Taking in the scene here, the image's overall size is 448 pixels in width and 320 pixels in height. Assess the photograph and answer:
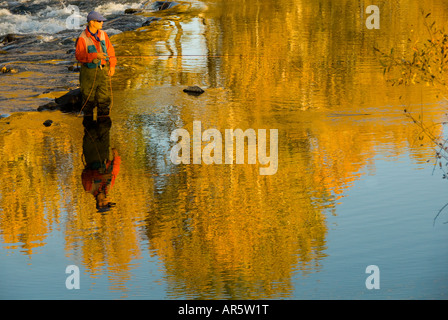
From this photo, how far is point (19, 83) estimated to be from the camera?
16859 mm

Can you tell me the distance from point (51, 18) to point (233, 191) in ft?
87.1

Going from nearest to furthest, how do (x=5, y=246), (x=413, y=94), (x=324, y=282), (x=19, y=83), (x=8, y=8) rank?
(x=324, y=282) < (x=5, y=246) < (x=413, y=94) < (x=19, y=83) < (x=8, y=8)

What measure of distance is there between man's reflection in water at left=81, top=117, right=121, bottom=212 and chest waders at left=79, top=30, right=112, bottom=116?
229mm

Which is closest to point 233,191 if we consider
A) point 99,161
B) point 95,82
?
point 99,161

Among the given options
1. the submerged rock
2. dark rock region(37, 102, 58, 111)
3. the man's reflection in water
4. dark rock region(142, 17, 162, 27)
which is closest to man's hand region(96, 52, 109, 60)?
the man's reflection in water

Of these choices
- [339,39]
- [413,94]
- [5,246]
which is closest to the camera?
[5,246]

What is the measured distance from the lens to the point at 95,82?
12406mm

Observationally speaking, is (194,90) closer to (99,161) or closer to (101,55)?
(101,55)

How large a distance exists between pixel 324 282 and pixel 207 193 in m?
2.65

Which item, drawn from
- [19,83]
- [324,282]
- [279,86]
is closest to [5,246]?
[324,282]

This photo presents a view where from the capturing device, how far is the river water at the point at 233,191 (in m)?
6.59

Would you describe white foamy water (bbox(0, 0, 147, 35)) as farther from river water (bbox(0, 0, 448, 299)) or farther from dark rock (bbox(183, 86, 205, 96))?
dark rock (bbox(183, 86, 205, 96))

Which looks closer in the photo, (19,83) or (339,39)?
(19,83)

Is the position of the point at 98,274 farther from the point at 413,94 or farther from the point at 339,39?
the point at 339,39
